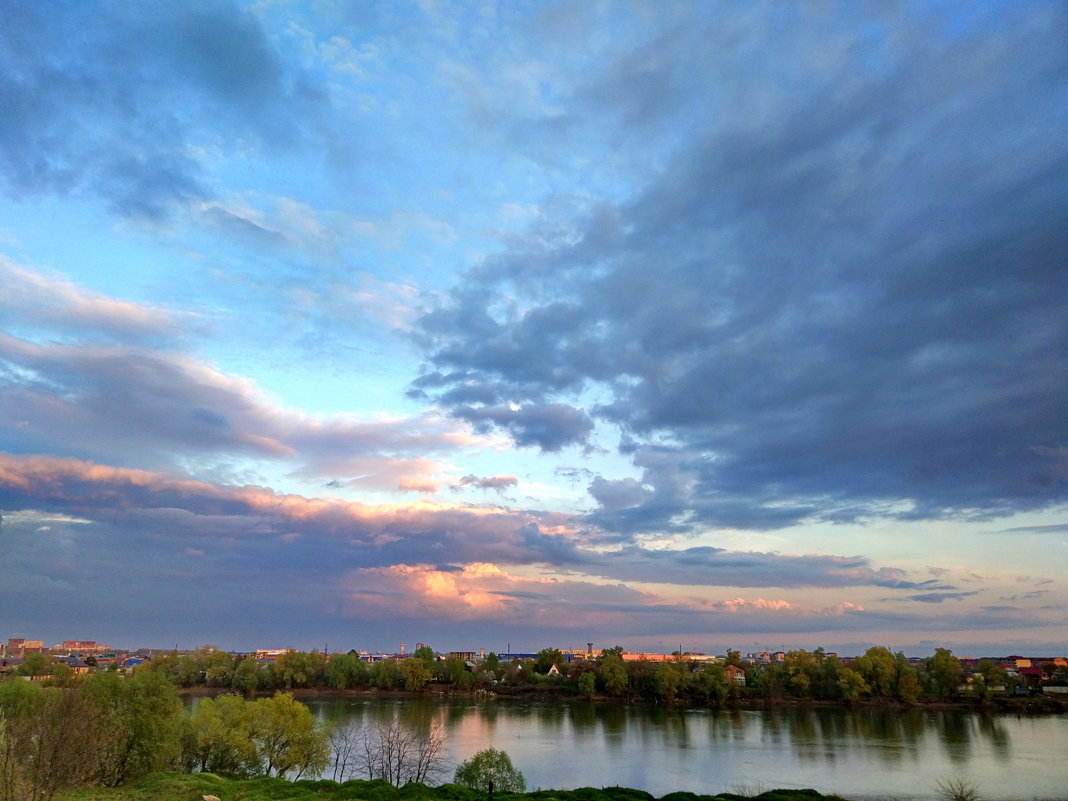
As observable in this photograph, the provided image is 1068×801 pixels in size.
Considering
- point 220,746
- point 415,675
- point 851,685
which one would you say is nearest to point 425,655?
point 415,675

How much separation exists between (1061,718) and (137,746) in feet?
324

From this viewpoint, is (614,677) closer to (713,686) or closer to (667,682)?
(667,682)

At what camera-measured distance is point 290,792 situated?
23.2 metres

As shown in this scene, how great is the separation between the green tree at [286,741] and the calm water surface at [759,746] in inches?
485

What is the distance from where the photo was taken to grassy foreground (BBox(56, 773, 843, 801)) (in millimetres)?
21719

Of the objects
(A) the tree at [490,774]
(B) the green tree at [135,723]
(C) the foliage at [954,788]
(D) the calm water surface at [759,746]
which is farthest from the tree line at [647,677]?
(A) the tree at [490,774]

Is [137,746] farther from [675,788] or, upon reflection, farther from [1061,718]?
[1061,718]

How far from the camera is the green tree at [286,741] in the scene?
35.8m

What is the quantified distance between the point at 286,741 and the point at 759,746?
39748 mm

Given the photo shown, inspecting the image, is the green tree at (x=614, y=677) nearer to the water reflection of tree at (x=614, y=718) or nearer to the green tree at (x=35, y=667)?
the water reflection of tree at (x=614, y=718)

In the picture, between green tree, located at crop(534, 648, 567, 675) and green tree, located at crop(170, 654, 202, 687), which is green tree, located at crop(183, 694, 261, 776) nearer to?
green tree, located at crop(170, 654, 202, 687)

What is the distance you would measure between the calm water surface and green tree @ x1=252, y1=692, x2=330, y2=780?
12324mm

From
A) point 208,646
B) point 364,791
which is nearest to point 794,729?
point 364,791

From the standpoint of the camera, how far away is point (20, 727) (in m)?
19.2
